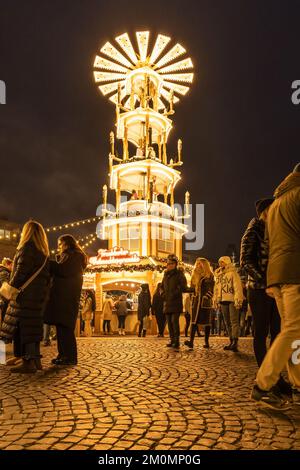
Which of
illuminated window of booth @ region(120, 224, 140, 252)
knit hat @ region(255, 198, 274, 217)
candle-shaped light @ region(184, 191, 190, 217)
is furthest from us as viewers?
candle-shaped light @ region(184, 191, 190, 217)

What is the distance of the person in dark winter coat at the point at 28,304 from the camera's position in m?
5.93

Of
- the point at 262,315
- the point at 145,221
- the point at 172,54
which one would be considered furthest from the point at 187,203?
the point at 262,315

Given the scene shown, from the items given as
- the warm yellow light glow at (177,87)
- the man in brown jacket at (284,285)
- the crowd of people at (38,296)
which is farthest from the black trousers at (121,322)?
the warm yellow light glow at (177,87)

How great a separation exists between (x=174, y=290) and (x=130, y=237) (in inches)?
712

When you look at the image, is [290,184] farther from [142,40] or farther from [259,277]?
[142,40]

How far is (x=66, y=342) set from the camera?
6793mm

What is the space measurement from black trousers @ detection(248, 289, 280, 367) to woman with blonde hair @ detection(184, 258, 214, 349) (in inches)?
173

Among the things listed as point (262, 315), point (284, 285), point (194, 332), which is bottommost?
point (194, 332)

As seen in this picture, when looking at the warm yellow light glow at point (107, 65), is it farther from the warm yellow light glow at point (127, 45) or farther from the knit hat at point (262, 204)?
the knit hat at point (262, 204)

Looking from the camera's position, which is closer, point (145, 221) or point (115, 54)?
point (145, 221)

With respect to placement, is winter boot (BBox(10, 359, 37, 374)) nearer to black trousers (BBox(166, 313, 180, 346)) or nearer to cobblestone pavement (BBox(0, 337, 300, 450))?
cobblestone pavement (BBox(0, 337, 300, 450))

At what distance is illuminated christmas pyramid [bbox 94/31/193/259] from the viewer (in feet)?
89.9

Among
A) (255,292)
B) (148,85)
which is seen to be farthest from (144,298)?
(148,85)

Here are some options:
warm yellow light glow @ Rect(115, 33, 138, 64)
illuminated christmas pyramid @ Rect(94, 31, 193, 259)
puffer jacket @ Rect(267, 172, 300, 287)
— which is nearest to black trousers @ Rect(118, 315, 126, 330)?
illuminated christmas pyramid @ Rect(94, 31, 193, 259)
